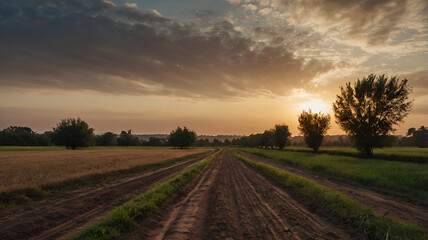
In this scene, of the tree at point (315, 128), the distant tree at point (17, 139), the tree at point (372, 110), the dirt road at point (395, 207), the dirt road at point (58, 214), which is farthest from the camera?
the distant tree at point (17, 139)

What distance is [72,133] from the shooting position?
79625 millimetres

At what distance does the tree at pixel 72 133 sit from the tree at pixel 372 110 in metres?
84.9

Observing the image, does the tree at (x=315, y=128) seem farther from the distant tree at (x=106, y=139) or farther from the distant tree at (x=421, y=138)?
the distant tree at (x=106, y=139)

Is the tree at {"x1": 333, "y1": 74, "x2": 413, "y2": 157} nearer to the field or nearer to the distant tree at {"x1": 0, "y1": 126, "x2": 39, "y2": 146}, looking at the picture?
the field

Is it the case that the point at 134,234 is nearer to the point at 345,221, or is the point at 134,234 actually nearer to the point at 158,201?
the point at 158,201

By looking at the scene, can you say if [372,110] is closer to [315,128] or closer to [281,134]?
[315,128]

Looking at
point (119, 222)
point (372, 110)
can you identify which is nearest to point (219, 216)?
point (119, 222)

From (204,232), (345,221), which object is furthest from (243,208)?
(345,221)

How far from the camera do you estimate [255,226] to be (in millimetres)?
6863

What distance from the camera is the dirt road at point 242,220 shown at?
6254 millimetres

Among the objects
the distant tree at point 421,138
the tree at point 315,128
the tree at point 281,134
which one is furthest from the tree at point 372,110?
the distant tree at point 421,138

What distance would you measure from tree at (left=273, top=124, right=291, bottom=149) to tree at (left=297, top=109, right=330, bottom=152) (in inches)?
1071

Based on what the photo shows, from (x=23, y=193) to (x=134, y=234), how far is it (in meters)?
9.52

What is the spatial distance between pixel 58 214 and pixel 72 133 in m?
85.5
